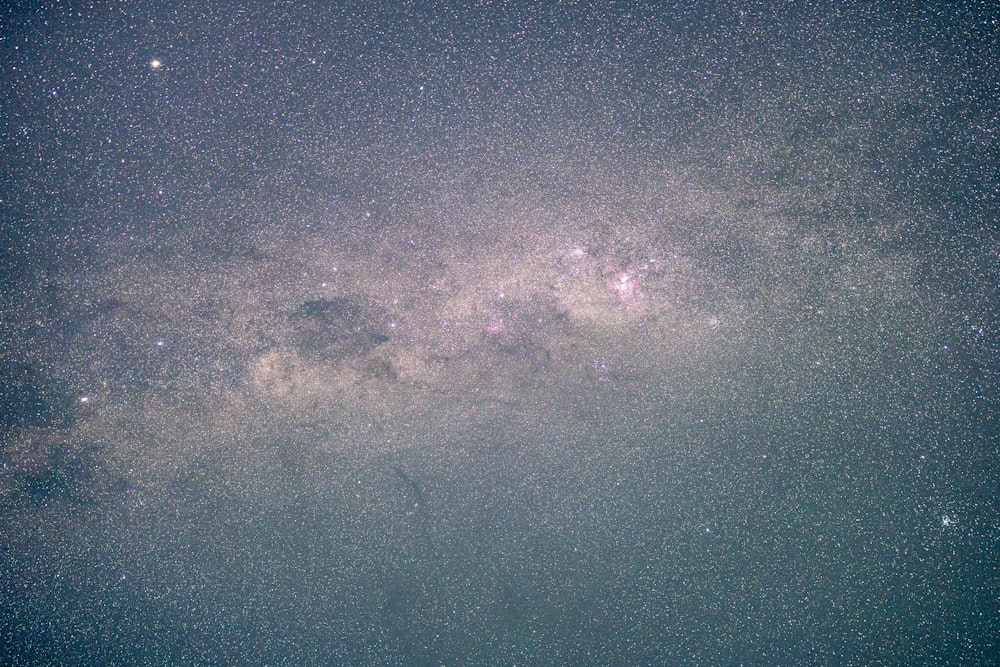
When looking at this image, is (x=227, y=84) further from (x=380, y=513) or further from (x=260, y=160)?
(x=380, y=513)

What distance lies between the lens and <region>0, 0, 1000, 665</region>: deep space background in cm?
163

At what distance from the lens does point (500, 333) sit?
168 cm

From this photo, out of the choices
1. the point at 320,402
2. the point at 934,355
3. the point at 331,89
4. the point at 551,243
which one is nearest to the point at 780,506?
the point at 934,355

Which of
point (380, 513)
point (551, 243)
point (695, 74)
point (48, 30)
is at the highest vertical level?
point (48, 30)

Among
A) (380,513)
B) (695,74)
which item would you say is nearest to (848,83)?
(695,74)

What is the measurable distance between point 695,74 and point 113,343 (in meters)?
2.82

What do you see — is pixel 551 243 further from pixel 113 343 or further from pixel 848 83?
pixel 113 343

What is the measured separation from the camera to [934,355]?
1673mm

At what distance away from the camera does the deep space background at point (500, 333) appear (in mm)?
1633

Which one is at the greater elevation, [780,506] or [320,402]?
[320,402]

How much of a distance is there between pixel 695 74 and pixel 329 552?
2.71 meters

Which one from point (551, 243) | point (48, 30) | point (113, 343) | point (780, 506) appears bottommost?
point (780, 506)

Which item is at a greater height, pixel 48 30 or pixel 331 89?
pixel 48 30

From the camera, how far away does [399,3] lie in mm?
1693
